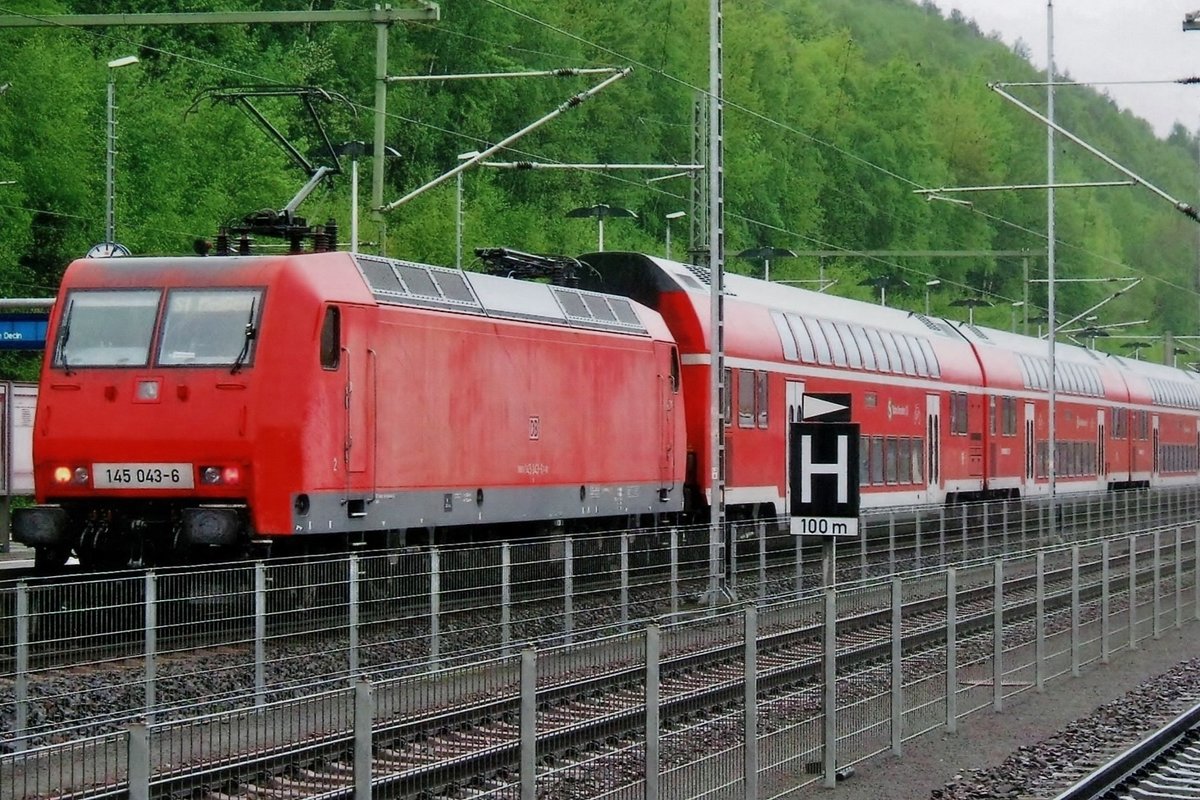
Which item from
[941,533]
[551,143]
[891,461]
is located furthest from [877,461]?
[551,143]

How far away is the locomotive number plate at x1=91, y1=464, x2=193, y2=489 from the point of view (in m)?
19.2

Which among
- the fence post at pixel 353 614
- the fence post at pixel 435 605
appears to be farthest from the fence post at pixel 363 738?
the fence post at pixel 435 605

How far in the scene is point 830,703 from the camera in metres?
12.7

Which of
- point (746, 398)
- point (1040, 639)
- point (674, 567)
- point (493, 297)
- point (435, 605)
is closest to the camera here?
point (435, 605)

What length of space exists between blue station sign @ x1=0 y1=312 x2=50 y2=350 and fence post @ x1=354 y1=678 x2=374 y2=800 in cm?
2281

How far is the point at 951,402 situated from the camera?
133 ft

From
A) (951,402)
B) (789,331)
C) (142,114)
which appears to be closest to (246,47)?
(142,114)

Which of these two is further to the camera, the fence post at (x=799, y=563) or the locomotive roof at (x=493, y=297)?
the fence post at (x=799, y=563)

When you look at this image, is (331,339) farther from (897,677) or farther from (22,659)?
(897,677)

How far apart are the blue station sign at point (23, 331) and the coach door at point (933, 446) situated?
56.0 feet

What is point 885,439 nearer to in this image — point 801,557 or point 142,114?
point 801,557

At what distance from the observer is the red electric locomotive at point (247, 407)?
1902 centimetres

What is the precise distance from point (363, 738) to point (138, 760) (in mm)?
1293

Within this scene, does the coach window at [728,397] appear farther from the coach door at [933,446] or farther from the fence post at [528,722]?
the fence post at [528,722]
